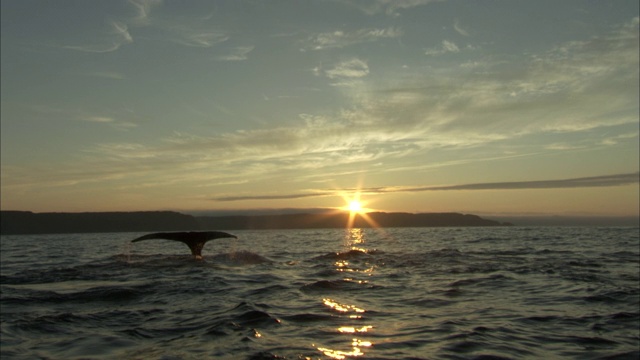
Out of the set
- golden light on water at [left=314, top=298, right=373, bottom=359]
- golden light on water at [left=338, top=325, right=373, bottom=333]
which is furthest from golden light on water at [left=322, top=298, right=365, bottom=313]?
golden light on water at [left=338, top=325, right=373, bottom=333]

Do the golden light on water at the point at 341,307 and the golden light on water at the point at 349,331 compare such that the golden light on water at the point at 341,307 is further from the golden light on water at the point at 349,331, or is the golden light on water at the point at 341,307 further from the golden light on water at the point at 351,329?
the golden light on water at the point at 351,329

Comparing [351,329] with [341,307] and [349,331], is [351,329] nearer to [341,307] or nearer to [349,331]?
[349,331]

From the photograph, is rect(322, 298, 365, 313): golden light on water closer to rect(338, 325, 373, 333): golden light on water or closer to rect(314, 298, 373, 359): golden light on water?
rect(314, 298, 373, 359): golden light on water

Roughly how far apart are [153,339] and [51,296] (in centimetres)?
829

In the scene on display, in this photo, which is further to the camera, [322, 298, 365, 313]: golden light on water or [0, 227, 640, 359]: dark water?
[322, 298, 365, 313]: golden light on water

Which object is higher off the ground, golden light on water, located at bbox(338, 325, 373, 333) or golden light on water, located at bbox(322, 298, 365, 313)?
golden light on water, located at bbox(338, 325, 373, 333)

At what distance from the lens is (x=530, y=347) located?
988cm

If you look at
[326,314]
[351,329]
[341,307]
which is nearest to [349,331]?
Answer: [351,329]

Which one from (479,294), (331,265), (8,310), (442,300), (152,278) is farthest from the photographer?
(331,265)

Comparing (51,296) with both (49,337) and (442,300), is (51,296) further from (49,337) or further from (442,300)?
(442,300)

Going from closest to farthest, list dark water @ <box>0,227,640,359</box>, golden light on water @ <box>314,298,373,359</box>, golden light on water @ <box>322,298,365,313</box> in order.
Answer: golden light on water @ <box>314,298,373,359</box> → dark water @ <box>0,227,640,359</box> → golden light on water @ <box>322,298,365,313</box>

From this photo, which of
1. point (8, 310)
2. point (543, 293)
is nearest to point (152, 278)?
point (8, 310)

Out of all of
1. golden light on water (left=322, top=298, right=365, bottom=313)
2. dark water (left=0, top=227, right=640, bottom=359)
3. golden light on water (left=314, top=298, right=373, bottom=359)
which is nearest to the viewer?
golden light on water (left=314, top=298, right=373, bottom=359)

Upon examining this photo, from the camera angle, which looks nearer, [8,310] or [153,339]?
[153,339]
